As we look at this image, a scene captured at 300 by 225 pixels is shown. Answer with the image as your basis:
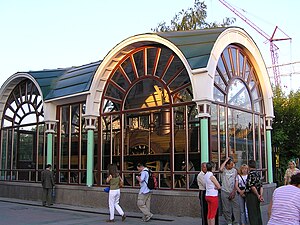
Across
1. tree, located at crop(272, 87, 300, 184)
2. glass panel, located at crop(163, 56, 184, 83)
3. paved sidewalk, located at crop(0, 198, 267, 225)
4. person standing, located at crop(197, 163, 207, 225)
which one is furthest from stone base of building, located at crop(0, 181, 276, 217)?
tree, located at crop(272, 87, 300, 184)

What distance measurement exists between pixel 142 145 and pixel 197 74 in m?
4.07

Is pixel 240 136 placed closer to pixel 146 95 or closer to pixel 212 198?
pixel 146 95

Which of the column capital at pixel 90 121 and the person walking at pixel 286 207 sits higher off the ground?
the column capital at pixel 90 121

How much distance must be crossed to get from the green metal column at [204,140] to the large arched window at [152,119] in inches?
19.1

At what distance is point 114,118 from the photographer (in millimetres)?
15453

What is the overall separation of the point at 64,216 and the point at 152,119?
4.53 meters

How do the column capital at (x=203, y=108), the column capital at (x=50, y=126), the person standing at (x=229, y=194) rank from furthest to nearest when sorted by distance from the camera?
the column capital at (x=50, y=126)
the column capital at (x=203, y=108)
the person standing at (x=229, y=194)

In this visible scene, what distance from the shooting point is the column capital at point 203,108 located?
12211 millimetres

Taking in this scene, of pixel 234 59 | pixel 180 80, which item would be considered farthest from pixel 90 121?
pixel 234 59

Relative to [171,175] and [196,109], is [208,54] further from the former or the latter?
[171,175]

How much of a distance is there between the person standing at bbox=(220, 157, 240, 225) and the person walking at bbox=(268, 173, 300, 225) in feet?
18.4

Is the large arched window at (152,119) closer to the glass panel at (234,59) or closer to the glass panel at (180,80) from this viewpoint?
the glass panel at (180,80)

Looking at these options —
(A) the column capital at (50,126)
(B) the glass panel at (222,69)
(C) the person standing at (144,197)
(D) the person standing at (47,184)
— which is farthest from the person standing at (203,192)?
(A) the column capital at (50,126)

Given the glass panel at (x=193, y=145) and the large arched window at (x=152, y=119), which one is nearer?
the glass panel at (x=193, y=145)
